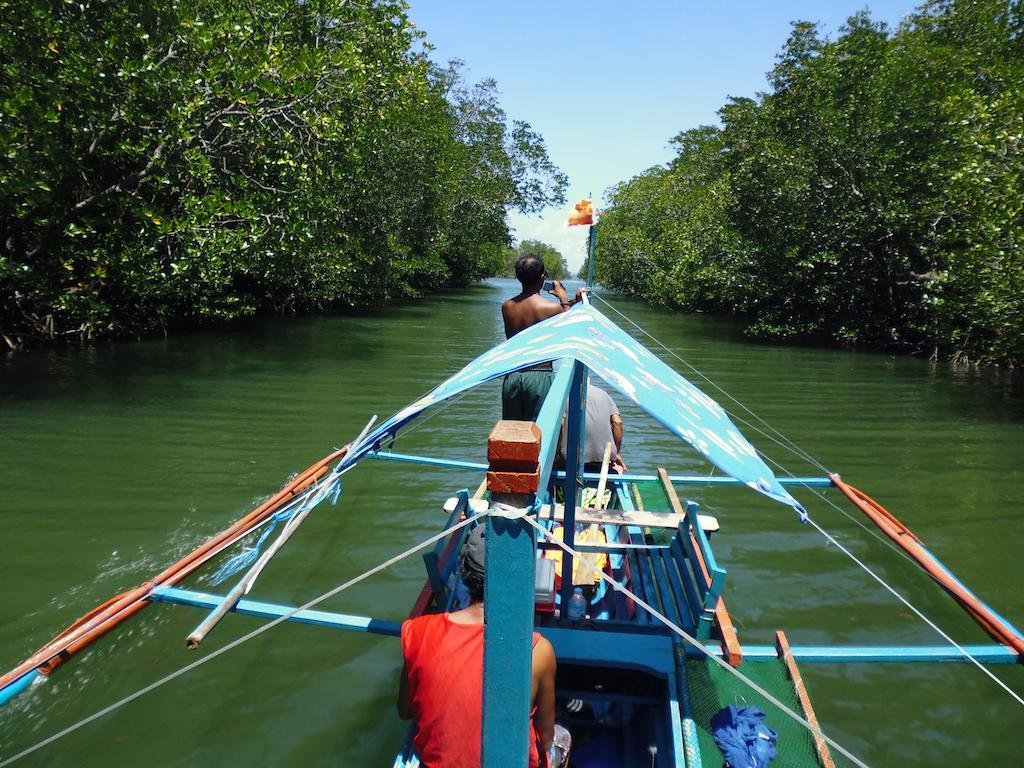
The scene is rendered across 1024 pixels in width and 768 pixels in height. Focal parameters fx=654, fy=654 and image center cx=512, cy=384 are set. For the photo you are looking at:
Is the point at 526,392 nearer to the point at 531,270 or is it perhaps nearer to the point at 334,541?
the point at 531,270

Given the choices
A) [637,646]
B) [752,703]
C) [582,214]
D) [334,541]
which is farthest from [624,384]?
[334,541]

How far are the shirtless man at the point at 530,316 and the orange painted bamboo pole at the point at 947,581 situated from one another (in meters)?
2.62

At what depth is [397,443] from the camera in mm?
9141

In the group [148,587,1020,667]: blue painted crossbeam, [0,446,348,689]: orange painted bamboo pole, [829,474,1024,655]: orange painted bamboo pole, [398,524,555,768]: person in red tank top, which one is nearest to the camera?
[398,524,555,768]: person in red tank top

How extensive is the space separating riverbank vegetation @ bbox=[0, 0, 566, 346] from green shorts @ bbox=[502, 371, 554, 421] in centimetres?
881

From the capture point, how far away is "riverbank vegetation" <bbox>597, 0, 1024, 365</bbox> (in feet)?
41.7

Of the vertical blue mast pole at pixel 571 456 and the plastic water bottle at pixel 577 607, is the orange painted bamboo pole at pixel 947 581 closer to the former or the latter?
the plastic water bottle at pixel 577 607

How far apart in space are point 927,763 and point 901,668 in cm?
91

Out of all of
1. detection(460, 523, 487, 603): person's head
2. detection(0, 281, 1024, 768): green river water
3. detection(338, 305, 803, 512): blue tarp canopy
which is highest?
detection(338, 305, 803, 512): blue tarp canopy

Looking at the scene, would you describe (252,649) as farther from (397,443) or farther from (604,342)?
(397,443)

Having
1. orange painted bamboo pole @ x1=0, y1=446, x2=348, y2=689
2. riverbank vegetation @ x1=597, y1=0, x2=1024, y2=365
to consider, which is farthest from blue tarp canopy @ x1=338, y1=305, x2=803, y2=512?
riverbank vegetation @ x1=597, y1=0, x2=1024, y2=365

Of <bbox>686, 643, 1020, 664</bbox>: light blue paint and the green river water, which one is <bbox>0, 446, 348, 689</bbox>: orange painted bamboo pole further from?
<bbox>686, 643, 1020, 664</bbox>: light blue paint

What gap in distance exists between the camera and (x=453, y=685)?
213 cm

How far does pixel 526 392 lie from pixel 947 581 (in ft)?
9.51
